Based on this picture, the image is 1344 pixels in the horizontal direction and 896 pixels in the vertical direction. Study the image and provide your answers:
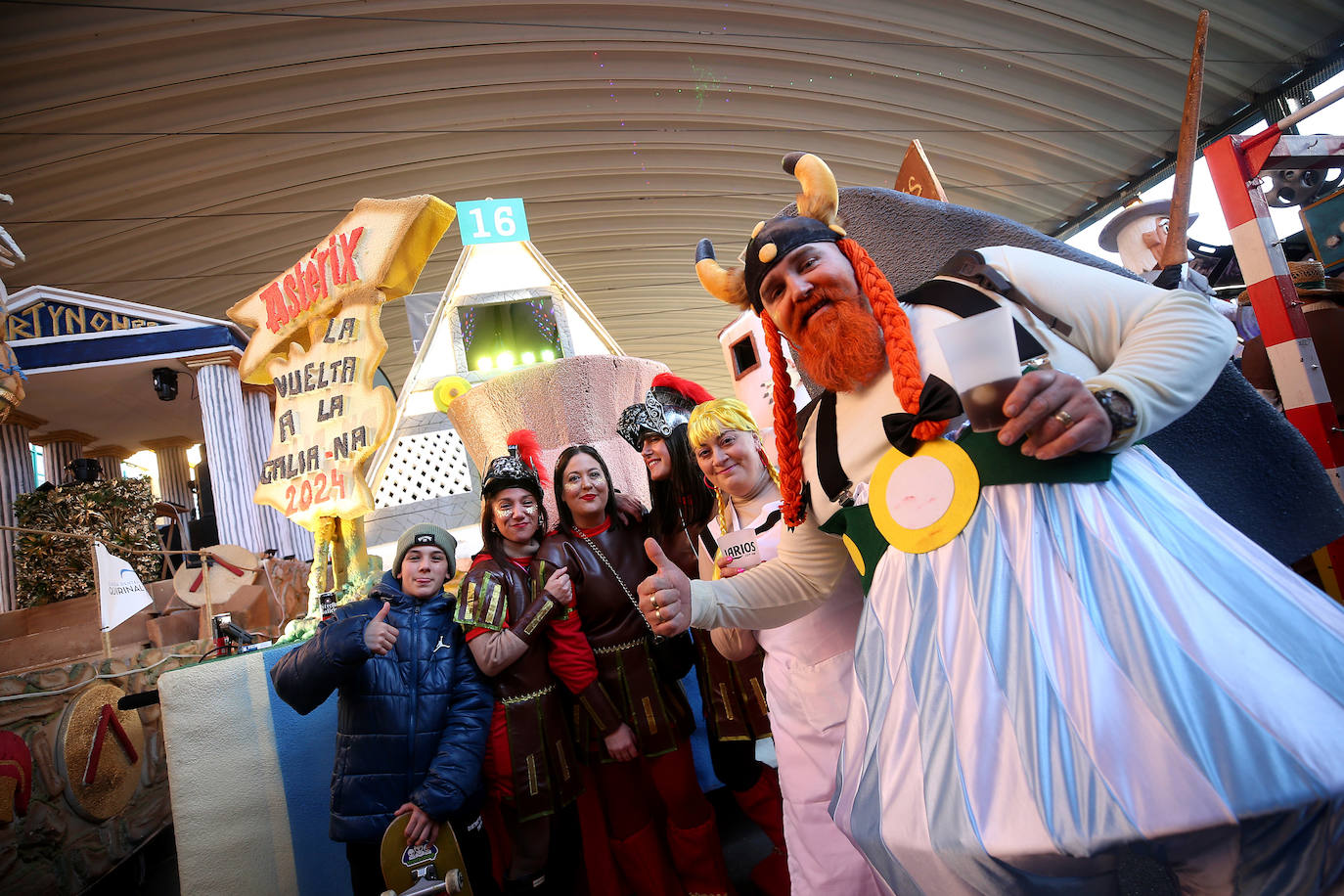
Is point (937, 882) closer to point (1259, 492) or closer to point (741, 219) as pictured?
point (1259, 492)

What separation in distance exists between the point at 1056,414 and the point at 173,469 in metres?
15.9

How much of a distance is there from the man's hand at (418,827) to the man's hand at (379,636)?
0.52 metres

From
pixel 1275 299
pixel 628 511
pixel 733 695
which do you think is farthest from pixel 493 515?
pixel 1275 299

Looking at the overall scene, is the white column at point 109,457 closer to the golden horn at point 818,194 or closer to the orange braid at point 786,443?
the orange braid at point 786,443

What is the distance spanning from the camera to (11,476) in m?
9.81

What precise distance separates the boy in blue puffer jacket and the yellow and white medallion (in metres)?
1.86

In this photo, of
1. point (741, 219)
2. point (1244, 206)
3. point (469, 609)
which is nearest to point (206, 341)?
point (741, 219)

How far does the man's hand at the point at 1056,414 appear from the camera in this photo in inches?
41.3

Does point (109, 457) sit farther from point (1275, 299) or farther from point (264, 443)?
point (1275, 299)

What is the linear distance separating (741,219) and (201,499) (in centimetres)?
1062

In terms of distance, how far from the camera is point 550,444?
456 cm

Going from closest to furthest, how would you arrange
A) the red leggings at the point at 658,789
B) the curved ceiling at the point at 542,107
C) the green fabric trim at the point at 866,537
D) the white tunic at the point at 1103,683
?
the white tunic at the point at 1103,683 < the green fabric trim at the point at 866,537 < the red leggings at the point at 658,789 < the curved ceiling at the point at 542,107

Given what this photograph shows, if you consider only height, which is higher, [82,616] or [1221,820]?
[82,616]

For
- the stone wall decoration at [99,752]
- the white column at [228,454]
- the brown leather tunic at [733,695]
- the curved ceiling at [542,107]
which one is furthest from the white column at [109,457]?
the brown leather tunic at [733,695]
